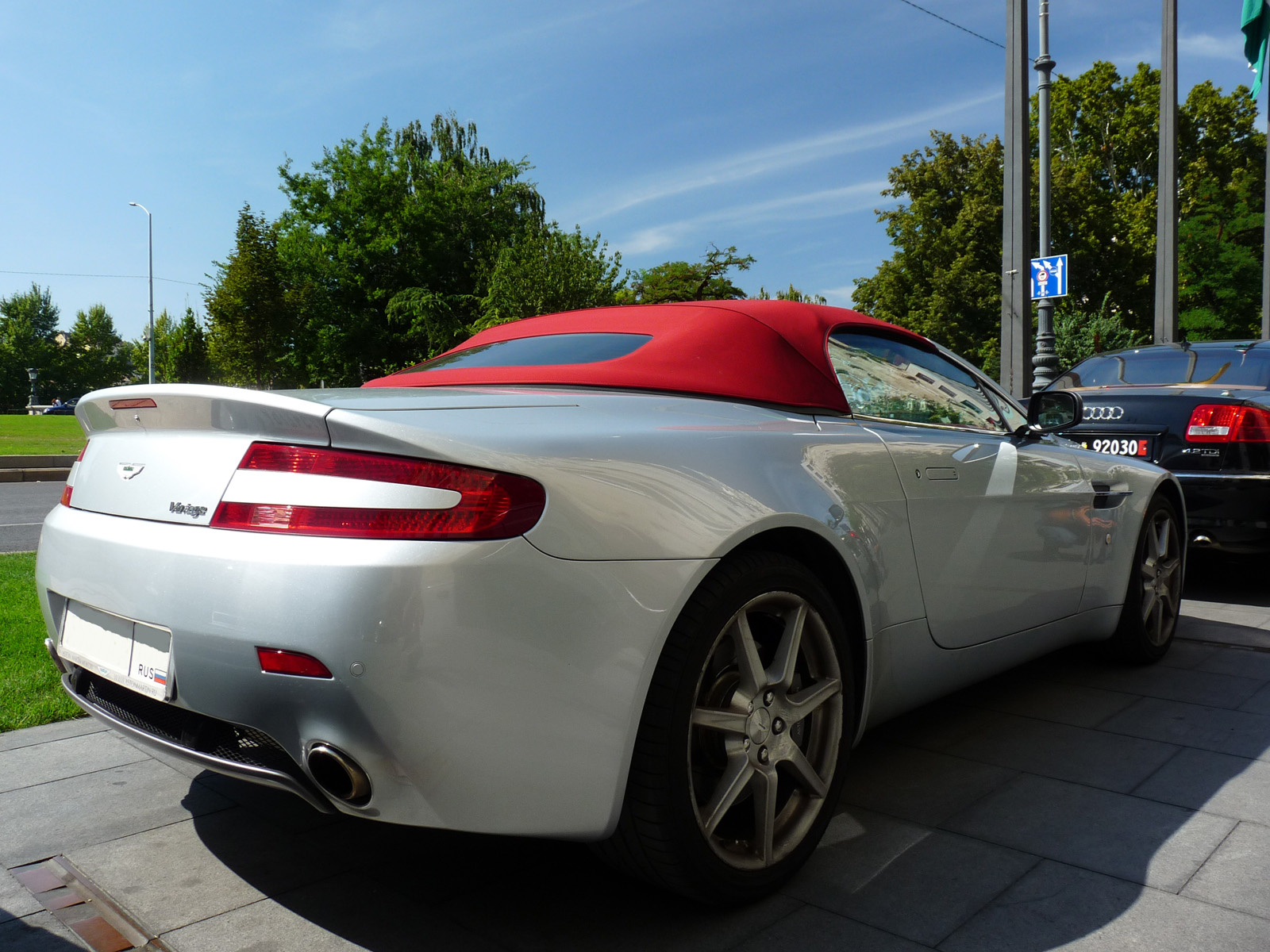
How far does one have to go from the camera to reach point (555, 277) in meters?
30.2

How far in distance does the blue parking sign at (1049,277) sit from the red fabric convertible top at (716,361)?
874 centimetres

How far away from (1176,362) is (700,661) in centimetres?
582

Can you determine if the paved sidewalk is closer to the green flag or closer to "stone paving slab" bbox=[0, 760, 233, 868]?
"stone paving slab" bbox=[0, 760, 233, 868]

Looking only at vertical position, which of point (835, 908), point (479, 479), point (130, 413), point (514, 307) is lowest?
point (835, 908)

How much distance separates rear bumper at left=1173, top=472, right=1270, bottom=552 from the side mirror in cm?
203

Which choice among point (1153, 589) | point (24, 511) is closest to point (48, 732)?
point (1153, 589)

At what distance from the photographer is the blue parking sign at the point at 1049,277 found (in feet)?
35.6

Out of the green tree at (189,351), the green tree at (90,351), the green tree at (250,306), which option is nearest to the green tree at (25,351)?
the green tree at (90,351)

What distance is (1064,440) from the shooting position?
4055 millimetres

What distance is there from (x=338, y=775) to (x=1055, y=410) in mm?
3275

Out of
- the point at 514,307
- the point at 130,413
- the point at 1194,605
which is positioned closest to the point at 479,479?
the point at 130,413

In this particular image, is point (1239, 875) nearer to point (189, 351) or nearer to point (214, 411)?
point (214, 411)

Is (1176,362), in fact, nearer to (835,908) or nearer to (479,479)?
(835,908)

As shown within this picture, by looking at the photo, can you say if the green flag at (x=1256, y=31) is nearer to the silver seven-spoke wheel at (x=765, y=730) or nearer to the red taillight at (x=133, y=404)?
the silver seven-spoke wheel at (x=765, y=730)
